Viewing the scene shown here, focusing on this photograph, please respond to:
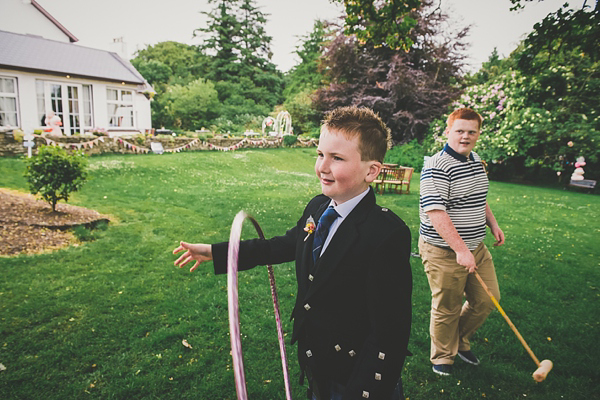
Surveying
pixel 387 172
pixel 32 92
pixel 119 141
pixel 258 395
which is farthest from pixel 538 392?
pixel 32 92

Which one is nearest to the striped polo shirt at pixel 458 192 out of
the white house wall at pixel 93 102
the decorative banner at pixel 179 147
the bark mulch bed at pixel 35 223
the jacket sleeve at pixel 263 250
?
the jacket sleeve at pixel 263 250

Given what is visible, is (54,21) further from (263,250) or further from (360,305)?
(360,305)

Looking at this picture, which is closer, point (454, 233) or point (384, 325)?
point (384, 325)

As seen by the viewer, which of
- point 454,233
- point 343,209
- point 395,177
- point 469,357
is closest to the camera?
point 343,209

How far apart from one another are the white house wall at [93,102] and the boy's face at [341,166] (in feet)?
54.3

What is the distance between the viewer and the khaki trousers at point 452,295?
11.3 feet

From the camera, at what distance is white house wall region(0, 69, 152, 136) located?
19516 millimetres

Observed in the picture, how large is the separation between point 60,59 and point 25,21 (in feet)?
20.0

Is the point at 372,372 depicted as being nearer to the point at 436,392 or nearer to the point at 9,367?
the point at 436,392

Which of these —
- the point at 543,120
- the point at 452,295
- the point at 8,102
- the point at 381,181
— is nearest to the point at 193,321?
the point at 452,295

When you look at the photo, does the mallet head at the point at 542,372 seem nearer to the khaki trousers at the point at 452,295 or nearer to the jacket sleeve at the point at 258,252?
the khaki trousers at the point at 452,295

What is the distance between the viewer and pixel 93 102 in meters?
22.5

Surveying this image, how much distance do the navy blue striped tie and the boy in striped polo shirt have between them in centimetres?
161

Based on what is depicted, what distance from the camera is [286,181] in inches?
654
